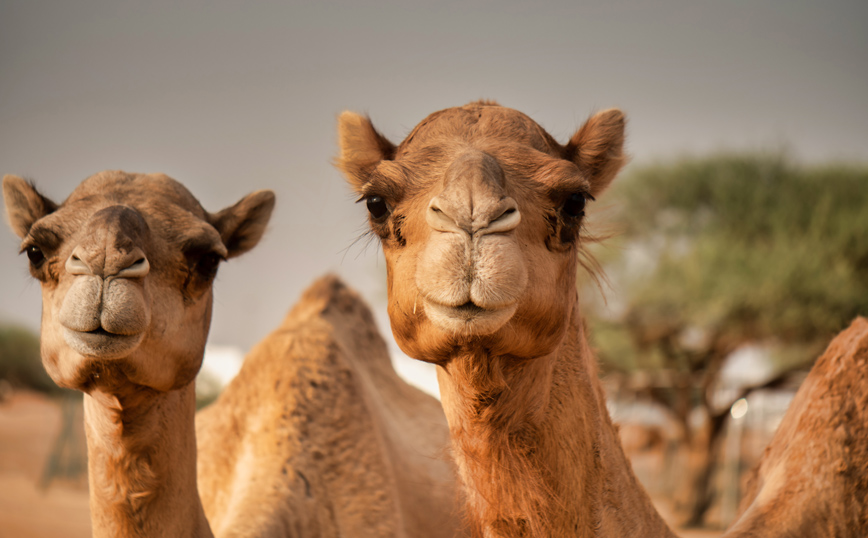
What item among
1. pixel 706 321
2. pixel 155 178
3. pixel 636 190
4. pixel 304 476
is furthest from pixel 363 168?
pixel 636 190

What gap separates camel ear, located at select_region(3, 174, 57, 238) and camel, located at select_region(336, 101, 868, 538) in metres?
1.89

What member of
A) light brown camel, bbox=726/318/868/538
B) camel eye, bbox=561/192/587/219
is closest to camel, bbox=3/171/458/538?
camel eye, bbox=561/192/587/219

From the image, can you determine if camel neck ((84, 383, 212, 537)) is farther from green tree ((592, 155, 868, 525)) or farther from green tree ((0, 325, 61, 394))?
green tree ((0, 325, 61, 394))

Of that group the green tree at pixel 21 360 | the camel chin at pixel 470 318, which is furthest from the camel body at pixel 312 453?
the green tree at pixel 21 360

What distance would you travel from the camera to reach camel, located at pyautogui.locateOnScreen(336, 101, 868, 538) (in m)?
2.29

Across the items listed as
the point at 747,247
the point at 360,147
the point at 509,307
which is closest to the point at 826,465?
the point at 509,307

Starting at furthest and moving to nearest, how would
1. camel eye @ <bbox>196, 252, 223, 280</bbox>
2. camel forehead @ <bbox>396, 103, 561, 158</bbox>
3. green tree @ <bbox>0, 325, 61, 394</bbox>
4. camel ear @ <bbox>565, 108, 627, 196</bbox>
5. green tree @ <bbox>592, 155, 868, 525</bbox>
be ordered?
green tree @ <bbox>0, 325, 61, 394</bbox> < green tree @ <bbox>592, 155, 868, 525</bbox> < camel eye @ <bbox>196, 252, 223, 280</bbox> < camel ear @ <bbox>565, 108, 627, 196</bbox> < camel forehead @ <bbox>396, 103, 561, 158</bbox>

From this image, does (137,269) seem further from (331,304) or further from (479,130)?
(331,304)

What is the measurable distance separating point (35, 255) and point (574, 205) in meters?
2.40

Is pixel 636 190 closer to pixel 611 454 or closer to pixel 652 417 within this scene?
pixel 652 417

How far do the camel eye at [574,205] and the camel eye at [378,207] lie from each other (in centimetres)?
67

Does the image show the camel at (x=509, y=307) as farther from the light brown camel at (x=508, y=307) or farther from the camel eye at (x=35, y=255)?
the camel eye at (x=35, y=255)

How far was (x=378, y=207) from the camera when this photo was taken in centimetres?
287

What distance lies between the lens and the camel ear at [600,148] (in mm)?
3191
